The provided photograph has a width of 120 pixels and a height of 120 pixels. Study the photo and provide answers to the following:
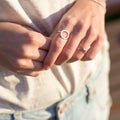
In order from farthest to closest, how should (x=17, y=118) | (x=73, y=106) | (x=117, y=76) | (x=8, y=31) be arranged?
(x=117, y=76) < (x=73, y=106) < (x=17, y=118) < (x=8, y=31)

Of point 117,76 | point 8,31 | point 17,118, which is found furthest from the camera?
point 117,76

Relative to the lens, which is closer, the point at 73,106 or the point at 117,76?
the point at 73,106

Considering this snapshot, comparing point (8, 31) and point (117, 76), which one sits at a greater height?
point (117, 76)

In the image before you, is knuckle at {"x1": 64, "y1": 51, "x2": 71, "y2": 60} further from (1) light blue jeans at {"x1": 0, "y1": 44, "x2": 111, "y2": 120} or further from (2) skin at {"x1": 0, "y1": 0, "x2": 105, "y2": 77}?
(1) light blue jeans at {"x1": 0, "y1": 44, "x2": 111, "y2": 120}

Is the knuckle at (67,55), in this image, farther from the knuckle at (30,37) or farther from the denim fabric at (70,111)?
the denim fabric at (70,111)

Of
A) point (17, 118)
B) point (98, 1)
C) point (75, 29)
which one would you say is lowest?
point (17, 118)

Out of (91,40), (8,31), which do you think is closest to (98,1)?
(91,40)

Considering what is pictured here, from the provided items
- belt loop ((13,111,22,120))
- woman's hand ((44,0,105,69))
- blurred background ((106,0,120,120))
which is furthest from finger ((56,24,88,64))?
blurred background ((106,0,120,120))

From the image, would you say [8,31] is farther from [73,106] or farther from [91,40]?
[73,106]
